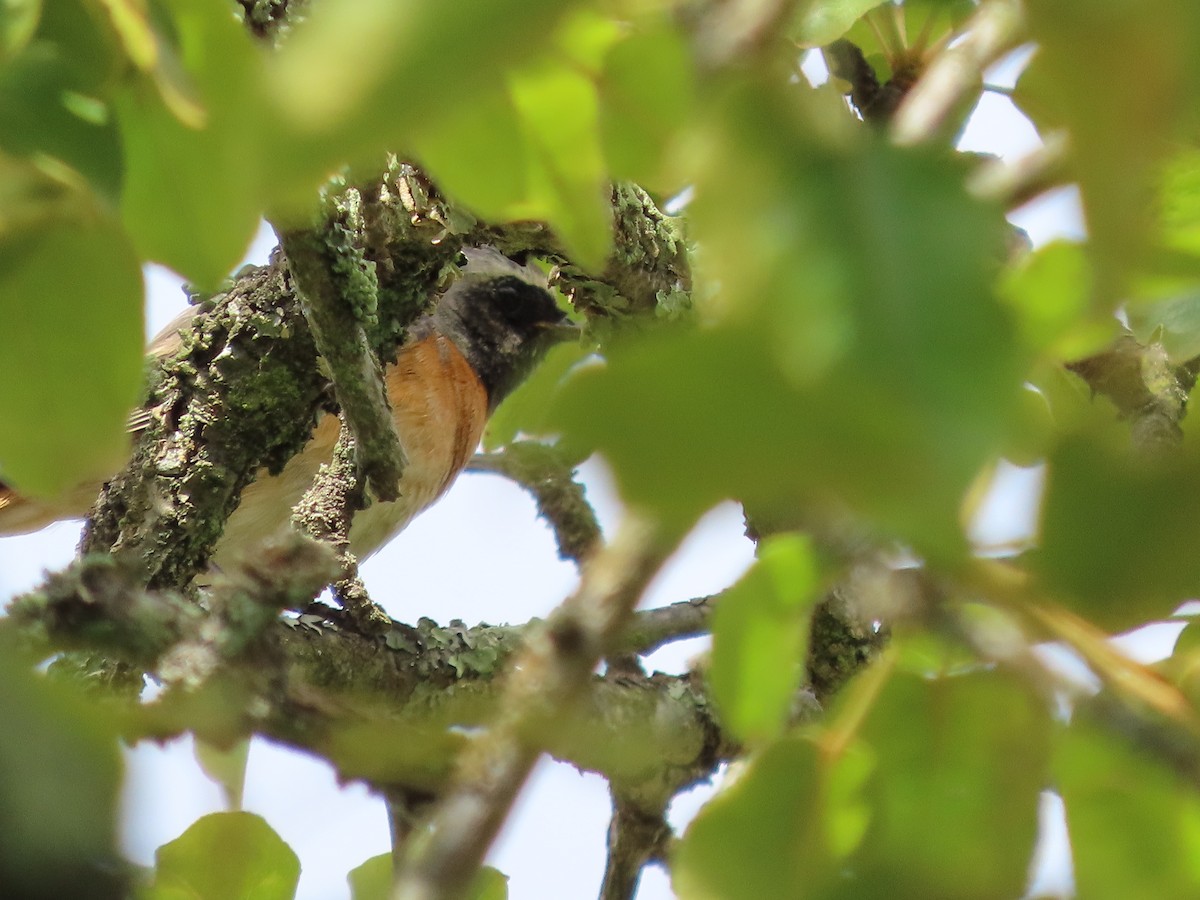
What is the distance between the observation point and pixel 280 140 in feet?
0.97

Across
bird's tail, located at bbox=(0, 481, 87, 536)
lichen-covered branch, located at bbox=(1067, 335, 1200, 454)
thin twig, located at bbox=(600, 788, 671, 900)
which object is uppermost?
bird's tail, located at bbox=(0, 481, 87, 536)

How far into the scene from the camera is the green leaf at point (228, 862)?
781mm

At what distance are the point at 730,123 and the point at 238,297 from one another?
8.13 ft

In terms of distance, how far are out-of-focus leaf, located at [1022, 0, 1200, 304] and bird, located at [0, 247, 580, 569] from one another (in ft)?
9.06

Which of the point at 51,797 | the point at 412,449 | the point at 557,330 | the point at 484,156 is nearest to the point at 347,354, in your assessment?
the point at 484,156

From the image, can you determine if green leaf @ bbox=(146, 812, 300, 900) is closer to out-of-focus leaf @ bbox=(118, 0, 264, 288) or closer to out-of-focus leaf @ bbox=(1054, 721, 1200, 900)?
out-of-focus leaf @ bbox=(118, 0, 264, 288)

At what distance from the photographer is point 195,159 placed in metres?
0.55

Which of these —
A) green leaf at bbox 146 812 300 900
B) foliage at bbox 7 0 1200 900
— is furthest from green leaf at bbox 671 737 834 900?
green leaf at bbox 146 812 300 900

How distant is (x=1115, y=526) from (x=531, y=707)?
21 cm

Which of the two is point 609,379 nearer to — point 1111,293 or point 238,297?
point 1111,293

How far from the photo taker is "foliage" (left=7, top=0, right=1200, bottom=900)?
301 mm

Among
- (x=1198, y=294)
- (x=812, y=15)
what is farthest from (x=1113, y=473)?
(x=812, y=15)

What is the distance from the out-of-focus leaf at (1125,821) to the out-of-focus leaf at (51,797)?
15.3 inches

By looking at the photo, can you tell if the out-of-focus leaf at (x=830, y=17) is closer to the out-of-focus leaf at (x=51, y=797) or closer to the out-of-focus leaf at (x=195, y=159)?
the out-of-focus leaf at (x=195, y=159)
